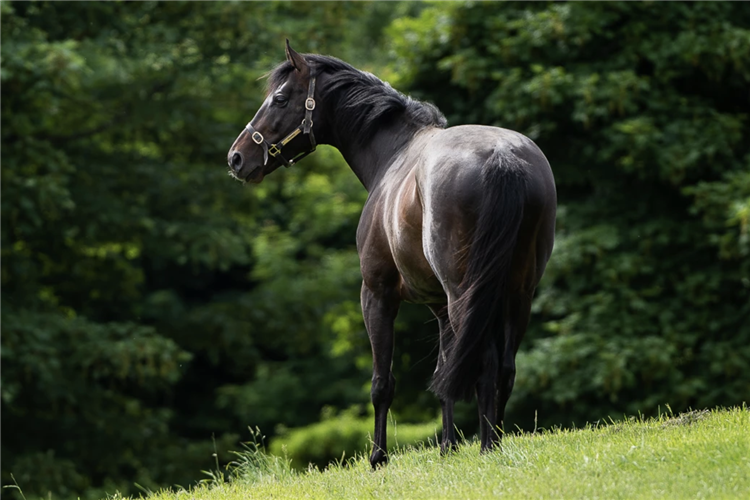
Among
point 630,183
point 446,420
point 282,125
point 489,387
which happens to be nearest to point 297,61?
point 282,125

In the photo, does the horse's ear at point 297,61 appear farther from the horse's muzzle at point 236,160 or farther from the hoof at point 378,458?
the hoof at point 378,458

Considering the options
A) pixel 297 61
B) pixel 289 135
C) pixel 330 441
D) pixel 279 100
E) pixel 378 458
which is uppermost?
pixel 297 61

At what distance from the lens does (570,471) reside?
4.61 metres

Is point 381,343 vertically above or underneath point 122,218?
above

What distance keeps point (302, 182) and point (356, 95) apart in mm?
11575

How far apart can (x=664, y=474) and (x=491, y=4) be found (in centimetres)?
1019

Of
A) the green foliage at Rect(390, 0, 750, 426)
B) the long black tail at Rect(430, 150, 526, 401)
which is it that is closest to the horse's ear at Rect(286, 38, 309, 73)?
the long black tail at Rect(430, 150, 526, 401)

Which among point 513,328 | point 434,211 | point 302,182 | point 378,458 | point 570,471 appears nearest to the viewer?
point 570,471

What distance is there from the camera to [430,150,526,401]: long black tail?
4.89m

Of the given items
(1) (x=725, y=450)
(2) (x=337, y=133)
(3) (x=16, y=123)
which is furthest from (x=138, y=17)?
(1) (x=725, y=450)

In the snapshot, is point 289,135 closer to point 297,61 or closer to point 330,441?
point 297,61

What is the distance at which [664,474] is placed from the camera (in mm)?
4348

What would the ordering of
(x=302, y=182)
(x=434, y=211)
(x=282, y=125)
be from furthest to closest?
(x=302, y=182)
(x=282, y=125)
(x=434, y=211)

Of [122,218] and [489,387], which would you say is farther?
[122,218]
